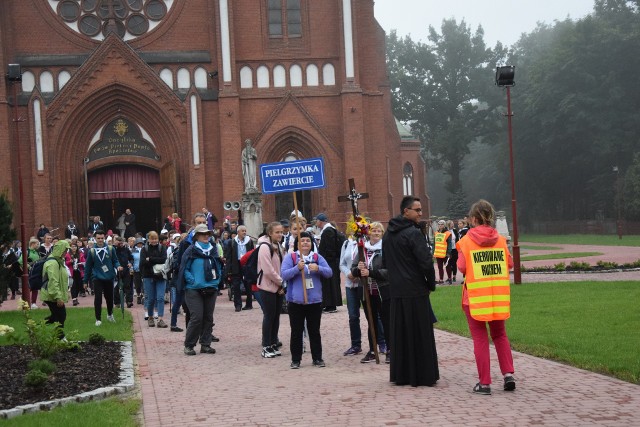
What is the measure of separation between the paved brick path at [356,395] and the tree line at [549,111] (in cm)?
4646

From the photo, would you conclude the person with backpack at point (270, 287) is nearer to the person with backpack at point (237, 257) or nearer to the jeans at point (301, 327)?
the jeans at point (301, 327)

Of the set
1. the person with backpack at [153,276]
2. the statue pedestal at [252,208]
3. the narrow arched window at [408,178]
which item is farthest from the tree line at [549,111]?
the person with backpack at [153,276]

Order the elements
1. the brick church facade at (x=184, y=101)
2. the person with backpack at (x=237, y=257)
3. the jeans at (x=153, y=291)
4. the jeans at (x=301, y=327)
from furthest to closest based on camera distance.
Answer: the brick church facade at (x=184, y=101) < the person with backpack at (x=237, y=257) < the jeans at (x=153, y=291) < the jeans at (x=301, y=327)

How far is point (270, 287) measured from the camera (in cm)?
1254

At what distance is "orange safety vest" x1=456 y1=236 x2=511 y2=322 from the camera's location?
8969 millimetres

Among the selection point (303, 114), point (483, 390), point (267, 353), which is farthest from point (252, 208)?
point (483, 390)

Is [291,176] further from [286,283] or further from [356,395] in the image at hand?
[356,395]

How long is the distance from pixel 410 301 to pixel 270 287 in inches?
129

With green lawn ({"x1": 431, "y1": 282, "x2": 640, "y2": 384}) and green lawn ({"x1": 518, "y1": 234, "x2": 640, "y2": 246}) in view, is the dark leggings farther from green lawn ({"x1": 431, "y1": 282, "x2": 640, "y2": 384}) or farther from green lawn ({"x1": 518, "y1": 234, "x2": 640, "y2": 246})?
green lawn ({"x1": 518, "y1": 234, "x2": 640, "y2": 246})

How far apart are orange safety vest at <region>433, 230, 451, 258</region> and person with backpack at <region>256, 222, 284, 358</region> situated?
11.7 metres

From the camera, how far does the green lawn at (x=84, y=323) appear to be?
15.0 meters

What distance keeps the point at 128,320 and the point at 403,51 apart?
63514 mm

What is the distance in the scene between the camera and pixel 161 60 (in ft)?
125

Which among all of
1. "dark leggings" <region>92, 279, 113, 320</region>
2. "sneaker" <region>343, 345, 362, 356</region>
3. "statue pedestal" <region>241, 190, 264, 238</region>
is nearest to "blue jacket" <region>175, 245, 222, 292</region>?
"sneaker" <region>343, 345, 362, 356</region>
